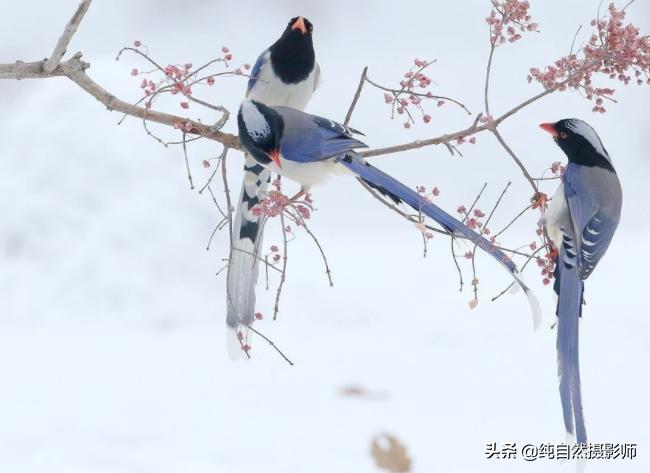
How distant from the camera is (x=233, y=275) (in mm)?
1796

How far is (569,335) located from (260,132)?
2.16 feet

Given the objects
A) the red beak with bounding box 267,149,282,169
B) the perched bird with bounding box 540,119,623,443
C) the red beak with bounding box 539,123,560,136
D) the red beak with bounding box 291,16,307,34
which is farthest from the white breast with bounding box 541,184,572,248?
the red beak with bounding box 291,16,307,34

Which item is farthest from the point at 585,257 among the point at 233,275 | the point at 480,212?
the point at 233,275

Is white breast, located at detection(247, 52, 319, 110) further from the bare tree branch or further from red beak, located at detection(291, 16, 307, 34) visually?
the bare tree branch

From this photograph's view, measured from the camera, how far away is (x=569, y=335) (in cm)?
143

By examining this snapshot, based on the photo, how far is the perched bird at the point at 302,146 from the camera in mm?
1485

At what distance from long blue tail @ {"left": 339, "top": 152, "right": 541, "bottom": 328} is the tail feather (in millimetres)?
396

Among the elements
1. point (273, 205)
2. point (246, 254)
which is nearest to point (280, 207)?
point (273, 205)

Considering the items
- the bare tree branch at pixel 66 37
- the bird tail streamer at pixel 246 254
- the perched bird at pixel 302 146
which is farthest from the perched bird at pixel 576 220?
the bare tree branch at pixel 66 37

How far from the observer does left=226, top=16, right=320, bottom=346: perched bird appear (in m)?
1.75

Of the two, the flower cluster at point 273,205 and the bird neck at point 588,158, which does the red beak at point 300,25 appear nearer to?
the flower cluster at point 273,205

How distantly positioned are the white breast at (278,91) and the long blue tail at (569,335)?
64cm

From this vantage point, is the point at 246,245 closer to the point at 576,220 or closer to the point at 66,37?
the point at 66,37

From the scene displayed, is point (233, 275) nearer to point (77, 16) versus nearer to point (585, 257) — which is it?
point (77, 16)
